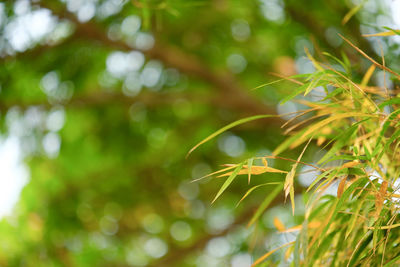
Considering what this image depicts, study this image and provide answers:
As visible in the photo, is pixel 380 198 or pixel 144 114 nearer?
pixel 380 198

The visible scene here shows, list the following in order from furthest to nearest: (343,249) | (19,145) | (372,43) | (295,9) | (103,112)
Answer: (103,112)
(19,145)
(295,9)
(372,43)
(343,249)

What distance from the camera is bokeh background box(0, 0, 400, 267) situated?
1.77m

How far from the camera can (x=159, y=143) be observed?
7.88ft

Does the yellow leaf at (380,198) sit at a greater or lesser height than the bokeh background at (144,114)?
greater

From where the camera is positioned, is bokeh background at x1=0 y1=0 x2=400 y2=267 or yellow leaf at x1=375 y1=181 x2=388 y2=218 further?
bokeh background at x1=0 y1=0 x2=400 y2=267

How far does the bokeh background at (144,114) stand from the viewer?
5.82ft

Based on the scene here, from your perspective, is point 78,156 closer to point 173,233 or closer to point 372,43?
point 173,233

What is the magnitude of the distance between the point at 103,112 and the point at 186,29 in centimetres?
52

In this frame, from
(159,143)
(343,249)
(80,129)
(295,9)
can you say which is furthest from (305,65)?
(343,249)

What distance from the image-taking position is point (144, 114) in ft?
7.52

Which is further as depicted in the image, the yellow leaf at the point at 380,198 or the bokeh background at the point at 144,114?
the bokeh background at the point at 144,114

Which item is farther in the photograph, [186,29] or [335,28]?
[186,29]

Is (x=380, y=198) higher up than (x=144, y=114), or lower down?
higher up

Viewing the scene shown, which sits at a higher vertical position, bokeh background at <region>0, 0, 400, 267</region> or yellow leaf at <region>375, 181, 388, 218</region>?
yellow leaf at <region>375, 181, 388, 218</region>
